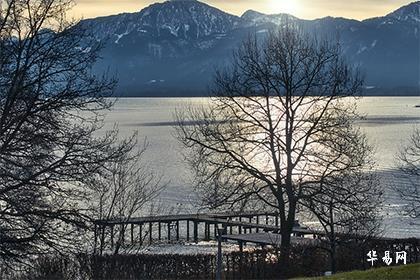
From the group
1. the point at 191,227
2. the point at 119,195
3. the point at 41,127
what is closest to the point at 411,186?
the point at 191,227

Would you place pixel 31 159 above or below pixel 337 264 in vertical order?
above

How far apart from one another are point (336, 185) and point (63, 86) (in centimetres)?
1291

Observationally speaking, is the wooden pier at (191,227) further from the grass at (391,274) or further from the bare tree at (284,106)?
the grass at (391,274)

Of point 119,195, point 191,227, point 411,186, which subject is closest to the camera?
point 119,195

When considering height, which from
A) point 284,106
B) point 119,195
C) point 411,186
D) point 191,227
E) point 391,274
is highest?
point 284,106

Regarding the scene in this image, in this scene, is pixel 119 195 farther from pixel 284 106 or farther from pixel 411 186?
pixel 411 186

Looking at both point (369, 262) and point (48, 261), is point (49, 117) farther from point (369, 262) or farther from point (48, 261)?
point (369, 262)

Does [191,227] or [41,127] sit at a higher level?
[41,127]

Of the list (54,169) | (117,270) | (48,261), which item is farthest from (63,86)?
(117,270)

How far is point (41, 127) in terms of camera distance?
17.3 m

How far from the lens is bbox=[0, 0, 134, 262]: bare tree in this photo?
16781 millimetres

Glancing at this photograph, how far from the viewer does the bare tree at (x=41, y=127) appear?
55.1 ft

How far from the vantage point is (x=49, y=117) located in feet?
57.6

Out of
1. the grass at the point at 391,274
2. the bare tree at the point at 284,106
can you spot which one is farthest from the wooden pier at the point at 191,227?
the grass at the point at 391,274
